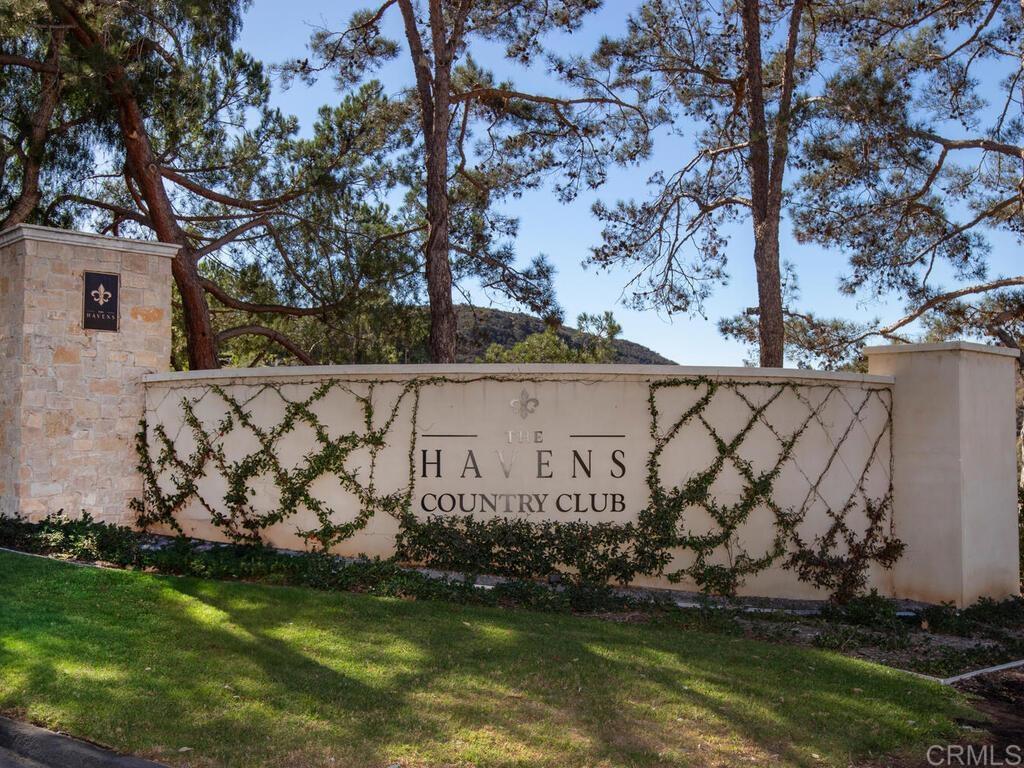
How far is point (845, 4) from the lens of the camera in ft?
45.9

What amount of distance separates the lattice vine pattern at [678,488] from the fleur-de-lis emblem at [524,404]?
363mm

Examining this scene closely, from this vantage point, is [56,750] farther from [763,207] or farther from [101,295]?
[763,207]

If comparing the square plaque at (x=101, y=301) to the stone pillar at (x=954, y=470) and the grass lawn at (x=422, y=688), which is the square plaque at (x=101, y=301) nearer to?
the grass lawn at (x=422, y=688)

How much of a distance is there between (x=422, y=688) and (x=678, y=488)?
4.39m

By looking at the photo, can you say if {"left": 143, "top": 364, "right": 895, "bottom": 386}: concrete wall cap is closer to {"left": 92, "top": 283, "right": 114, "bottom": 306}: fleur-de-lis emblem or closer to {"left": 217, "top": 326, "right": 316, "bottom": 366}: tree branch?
{"left": 92, "top": 283, "right": 114, "bottom": 306}: fleur-de-lis emblem

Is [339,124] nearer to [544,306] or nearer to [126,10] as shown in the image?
[126,10]

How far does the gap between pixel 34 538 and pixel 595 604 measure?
565cm

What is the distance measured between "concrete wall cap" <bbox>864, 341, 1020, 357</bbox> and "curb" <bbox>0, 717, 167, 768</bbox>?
318 inches

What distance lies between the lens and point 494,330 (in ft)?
66.3

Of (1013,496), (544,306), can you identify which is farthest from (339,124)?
(1013,496)

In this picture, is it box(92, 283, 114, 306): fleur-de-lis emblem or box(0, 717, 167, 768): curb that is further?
box(92, 283, 114, 306): fleur-de-lis emblem

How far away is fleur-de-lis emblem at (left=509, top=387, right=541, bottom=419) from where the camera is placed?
9000mm

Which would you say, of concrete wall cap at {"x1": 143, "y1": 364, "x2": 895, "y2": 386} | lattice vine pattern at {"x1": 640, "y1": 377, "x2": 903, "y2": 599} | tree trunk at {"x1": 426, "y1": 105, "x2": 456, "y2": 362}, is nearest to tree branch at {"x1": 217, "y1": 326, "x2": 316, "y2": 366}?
tree trunk at {"x1": 426, "y1": 105, "x2": 456, "y2": 362}

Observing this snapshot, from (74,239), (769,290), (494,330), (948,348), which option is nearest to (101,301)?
(74,239)
